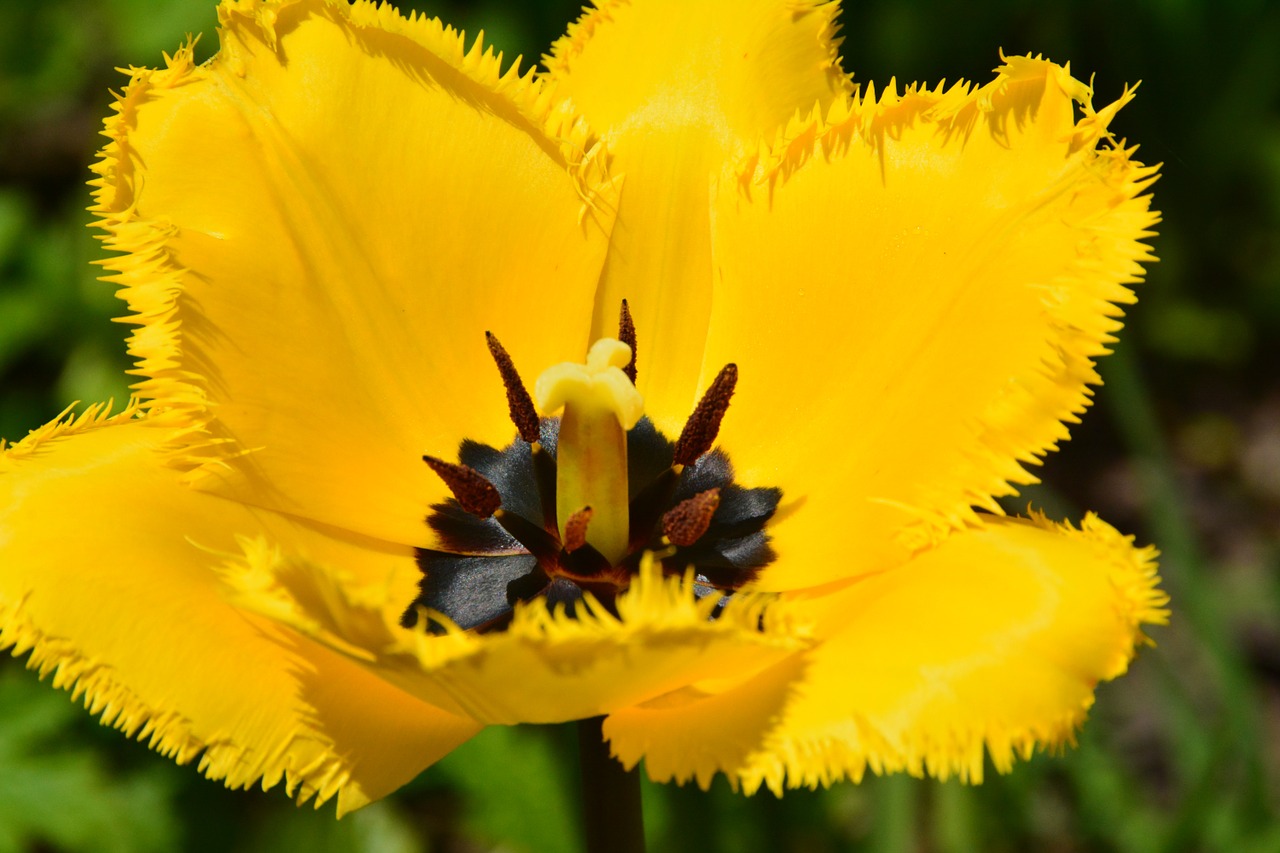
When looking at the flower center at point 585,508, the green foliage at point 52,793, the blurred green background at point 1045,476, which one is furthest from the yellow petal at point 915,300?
the green foliage at point 52,793

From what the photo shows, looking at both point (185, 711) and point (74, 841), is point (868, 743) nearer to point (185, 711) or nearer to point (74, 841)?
point (185, 711)

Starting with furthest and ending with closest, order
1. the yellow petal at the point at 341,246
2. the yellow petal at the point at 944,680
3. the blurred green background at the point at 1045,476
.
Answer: the blurred green background at the point at 1045,476 < the yellow petal at the point at 341,246 < the yellow petal at the point at 944,680

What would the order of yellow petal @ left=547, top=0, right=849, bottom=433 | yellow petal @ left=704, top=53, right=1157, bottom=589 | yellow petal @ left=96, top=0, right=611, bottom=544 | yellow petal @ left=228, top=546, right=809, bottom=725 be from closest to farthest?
yellow petal @ left=228, top=546, right=809, bottom=725 → yellow petal @ left=704, top=53, right=1157, bottom=589 → yellow petal @ left=96, top=0, right=611, bottom=544 → yellow petal @ left=547, top=0, right=849, bottom=433

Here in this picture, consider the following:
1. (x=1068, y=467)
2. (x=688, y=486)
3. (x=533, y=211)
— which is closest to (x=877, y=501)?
(x=688, y=486)

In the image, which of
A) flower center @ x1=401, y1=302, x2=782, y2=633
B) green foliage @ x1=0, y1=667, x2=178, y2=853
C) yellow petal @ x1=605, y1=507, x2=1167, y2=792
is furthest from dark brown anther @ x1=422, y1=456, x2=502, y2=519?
green foliage @ x1=0, y1=667, x2=178, y2=853

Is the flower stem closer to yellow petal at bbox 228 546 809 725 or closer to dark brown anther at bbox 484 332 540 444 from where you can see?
yellow petal at bbox 228 546 809 725

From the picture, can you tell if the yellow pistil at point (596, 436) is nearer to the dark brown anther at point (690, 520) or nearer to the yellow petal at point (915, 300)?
the dark brown anther at point (690, 520)
